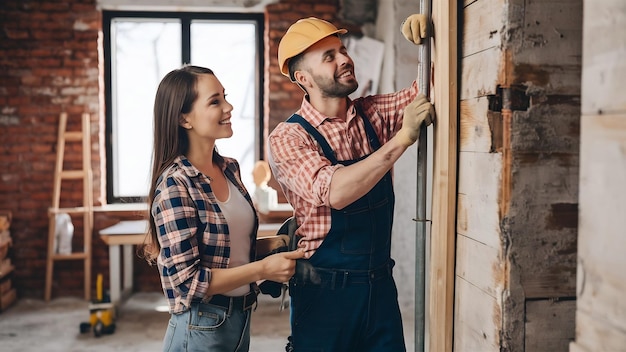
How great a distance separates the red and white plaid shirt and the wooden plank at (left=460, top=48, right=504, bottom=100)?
1.71 feet

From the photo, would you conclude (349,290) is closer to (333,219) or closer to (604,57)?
(333,219)

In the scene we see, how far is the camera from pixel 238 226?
204 cm

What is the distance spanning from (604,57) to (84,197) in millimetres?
5254

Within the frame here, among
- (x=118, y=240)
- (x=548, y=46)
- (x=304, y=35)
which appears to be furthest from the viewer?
(x=118, y=240)

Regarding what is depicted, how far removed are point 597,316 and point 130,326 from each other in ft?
14.2

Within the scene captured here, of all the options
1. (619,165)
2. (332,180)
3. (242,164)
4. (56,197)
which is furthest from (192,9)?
(619,165)

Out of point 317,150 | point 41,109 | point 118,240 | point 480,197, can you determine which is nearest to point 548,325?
point 480,197

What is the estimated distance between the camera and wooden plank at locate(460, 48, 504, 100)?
4.38 ft

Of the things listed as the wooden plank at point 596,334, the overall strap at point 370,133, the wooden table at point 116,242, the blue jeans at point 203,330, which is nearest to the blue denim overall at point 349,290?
the overall strap at point 370,133

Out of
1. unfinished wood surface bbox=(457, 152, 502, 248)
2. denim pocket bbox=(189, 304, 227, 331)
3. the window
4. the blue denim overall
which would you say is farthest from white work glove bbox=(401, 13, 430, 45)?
the window

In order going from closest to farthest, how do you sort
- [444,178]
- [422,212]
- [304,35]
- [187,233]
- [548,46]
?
[548,46] < [444,178] < [422,212] < [187,233] < [304,35]

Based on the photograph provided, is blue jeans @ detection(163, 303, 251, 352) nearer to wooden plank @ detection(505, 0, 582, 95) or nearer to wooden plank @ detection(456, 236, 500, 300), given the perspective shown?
wooden plank @ detection(456, 236, 500, 300)

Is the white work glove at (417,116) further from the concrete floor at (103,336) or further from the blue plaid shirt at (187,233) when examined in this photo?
the concrete floor at (103,336)

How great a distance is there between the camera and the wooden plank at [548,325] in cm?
133
